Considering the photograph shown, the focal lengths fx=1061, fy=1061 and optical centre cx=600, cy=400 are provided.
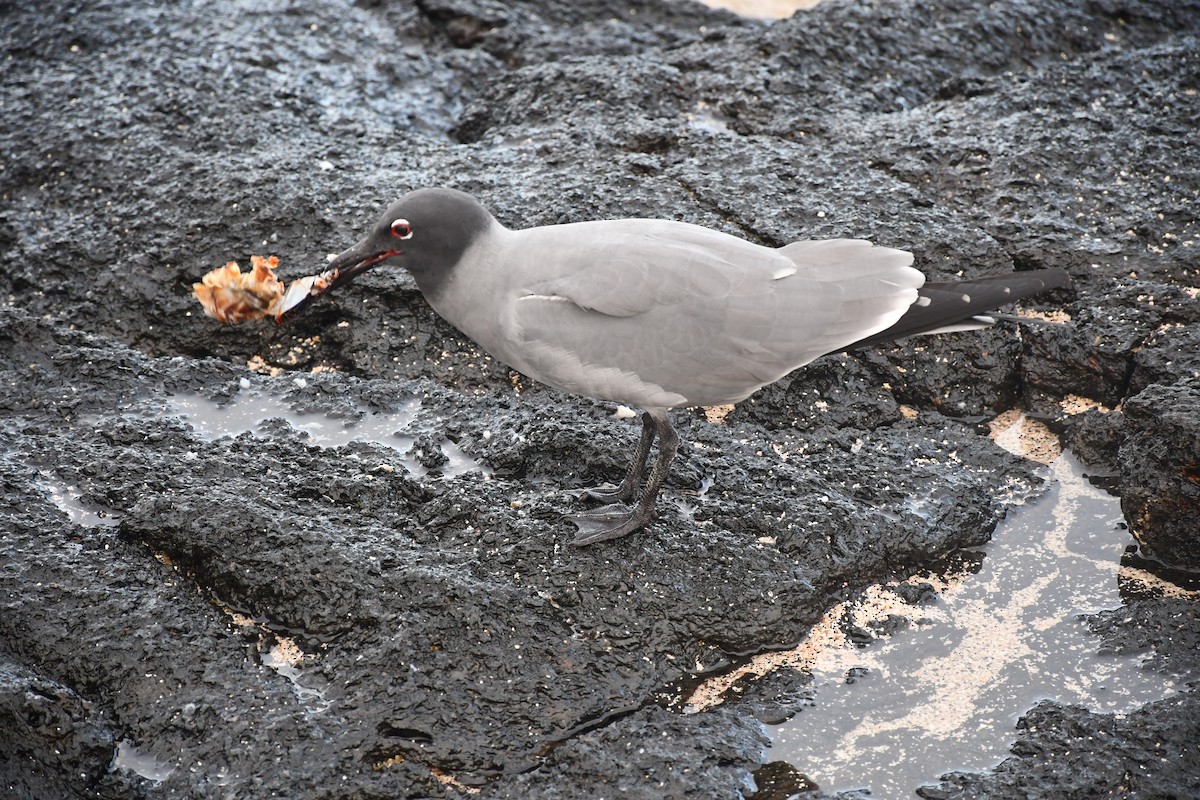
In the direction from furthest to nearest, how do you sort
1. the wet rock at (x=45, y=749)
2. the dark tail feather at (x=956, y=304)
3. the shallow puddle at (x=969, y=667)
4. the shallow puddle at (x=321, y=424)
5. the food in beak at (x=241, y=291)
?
1. the food in beak at (x=241, y=291)
2. the shallow puddle at (x=321, y=424)
3. the dark tail feather at (x=956, y=304)
4. the shallow puddle at (x=969, y=667)
5. the wet rock at (x=45, y=749)

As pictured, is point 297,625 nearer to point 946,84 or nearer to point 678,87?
point 678,87

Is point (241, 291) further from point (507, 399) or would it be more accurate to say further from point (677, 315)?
point (677, 315)

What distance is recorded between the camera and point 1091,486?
4113 millimetres

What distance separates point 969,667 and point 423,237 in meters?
2.29

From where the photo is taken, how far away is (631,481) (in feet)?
12.8

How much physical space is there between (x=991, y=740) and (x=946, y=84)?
3820 mm

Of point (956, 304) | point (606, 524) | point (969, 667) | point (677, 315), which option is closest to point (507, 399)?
point (606, 524)

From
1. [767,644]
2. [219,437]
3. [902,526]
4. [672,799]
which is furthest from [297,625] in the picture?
[902,526]

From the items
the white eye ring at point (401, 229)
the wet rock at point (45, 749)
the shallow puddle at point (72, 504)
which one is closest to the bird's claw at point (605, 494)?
the white eye ring at point (401, 229)

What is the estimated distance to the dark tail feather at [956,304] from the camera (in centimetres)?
364

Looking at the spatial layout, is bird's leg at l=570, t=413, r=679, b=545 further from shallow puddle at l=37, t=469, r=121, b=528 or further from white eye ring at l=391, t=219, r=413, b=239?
shallow puddle at l=37, t=469, r=121, b=528

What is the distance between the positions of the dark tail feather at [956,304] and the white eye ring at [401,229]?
1.56 m

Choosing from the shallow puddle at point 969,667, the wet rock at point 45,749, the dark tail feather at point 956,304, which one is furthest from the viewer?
the dark tail feather at point 956,304

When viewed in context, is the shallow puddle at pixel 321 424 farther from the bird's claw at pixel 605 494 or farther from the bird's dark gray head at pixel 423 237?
the bird's dark gray head at pixel 423 237
